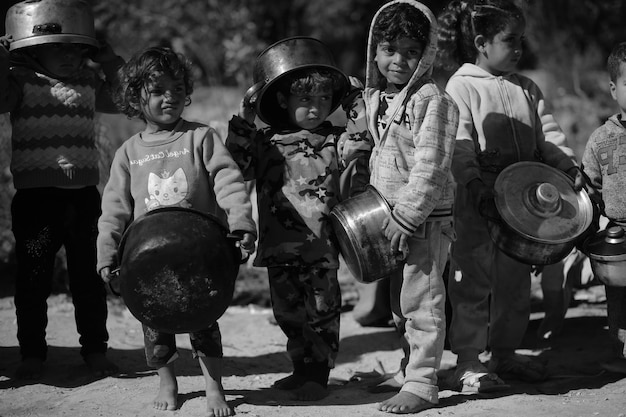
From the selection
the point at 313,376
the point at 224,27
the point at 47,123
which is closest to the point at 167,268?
the point at 313,376

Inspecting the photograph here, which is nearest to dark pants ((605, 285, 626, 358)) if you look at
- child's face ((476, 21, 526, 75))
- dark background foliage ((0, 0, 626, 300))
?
child's face ((476, 21, 526, 75))

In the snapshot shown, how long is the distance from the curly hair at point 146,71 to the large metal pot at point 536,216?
63.4 inches

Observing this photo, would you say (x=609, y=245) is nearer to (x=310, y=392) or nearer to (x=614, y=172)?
(x=614, y=172)

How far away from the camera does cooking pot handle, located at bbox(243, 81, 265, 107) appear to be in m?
4.04

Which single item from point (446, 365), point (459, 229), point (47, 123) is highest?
point (47, 123)

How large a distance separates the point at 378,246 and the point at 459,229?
77 cm

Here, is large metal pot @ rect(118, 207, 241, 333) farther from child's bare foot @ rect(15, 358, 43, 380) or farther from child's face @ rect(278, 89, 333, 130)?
child's bare foot @ rect(15, 358, 43, 380)

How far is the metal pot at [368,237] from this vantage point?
3787mm

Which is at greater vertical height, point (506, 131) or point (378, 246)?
point (506, 131)

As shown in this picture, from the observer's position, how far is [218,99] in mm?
11469

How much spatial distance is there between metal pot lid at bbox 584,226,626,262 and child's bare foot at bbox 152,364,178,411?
82.9 inches

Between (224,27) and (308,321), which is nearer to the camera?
(308,321)

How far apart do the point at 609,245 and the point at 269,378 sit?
1914mm

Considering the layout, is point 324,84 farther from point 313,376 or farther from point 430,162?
point 313,376
